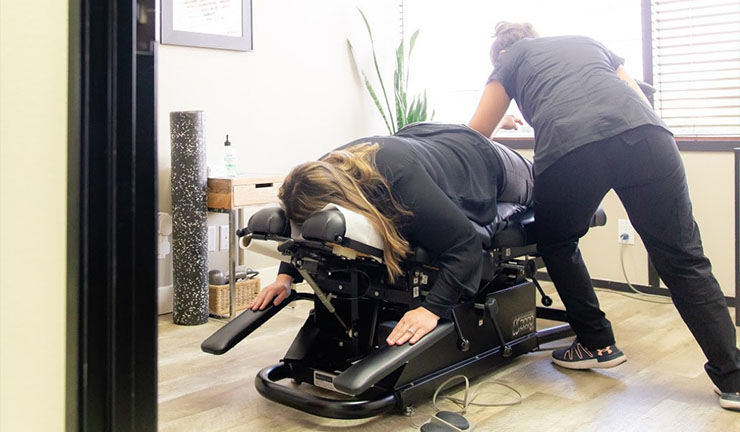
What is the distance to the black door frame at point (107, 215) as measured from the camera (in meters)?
0.94

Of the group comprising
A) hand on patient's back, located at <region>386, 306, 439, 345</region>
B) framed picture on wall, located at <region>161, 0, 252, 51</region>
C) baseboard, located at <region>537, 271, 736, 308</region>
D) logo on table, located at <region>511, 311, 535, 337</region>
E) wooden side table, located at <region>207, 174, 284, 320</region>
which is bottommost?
baseboard, located at <region>537, 271, 736, 308</region>

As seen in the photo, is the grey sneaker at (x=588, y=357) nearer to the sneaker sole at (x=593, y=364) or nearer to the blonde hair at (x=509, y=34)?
the sneaker sole at (x=593, y=364)

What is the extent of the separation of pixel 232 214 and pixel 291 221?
47.0 inches

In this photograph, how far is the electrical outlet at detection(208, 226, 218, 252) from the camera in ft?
11.7

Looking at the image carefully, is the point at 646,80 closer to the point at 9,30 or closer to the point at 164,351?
the point at 164,351

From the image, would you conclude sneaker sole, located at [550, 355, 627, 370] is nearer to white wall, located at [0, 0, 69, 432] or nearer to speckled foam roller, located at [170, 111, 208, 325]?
speckled foam roller, located at [170, 111, 208, 325]

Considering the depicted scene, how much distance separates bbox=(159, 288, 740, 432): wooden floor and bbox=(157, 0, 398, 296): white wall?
91cm

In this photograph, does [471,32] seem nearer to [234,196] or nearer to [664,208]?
[234,196]

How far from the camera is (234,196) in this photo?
3205 millimetres

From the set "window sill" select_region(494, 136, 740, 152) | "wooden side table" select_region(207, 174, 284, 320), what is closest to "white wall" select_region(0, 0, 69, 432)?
"wooden side table" select_region(207, 174, 284, 320)

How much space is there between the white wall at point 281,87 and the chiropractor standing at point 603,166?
60.5 inches

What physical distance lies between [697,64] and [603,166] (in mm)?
1653

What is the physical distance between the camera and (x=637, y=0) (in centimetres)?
373

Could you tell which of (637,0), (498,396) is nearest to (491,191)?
(498,396)
